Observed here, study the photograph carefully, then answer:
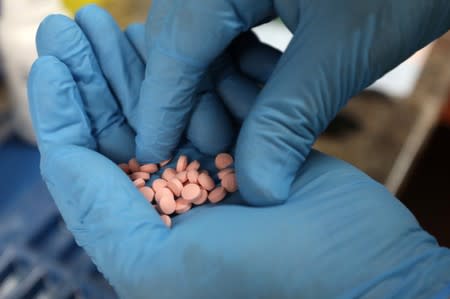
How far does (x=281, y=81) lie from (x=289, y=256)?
0.64 feet

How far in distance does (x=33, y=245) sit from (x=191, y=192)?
1.45ft

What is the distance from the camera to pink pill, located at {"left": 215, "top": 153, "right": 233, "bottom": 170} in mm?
583

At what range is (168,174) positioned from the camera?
592 mm

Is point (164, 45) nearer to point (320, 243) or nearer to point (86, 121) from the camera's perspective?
point (86, 121)

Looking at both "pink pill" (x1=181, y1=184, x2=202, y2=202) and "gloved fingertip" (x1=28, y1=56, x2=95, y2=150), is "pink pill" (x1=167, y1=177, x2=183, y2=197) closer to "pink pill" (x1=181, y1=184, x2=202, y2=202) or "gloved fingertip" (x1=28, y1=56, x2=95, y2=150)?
"pink pill" (x1=181, y1=184, x2=202, y2=202)

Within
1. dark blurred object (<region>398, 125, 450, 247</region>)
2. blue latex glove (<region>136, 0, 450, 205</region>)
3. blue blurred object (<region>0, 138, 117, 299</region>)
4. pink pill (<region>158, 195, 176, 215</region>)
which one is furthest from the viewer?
dark blurred object (<region>398, 125, 450, 247</region>)

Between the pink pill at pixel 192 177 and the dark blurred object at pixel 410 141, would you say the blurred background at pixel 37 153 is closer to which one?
the dark blurred object at pixel 410 141

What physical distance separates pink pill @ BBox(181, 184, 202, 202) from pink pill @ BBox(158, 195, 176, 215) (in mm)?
18

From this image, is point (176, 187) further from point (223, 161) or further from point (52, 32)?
point (52, 32)

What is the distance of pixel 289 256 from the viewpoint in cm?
43

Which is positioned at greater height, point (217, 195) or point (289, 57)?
point (289, 57)

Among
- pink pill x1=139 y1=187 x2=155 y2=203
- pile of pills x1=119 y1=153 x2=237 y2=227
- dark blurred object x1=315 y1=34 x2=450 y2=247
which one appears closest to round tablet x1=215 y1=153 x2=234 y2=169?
pile of pills x1=119 y1=153 x2=237 y2=227

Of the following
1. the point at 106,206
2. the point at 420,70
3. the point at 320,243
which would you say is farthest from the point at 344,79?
the point at 420,70

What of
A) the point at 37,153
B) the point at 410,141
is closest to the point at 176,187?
the point at 37,153
